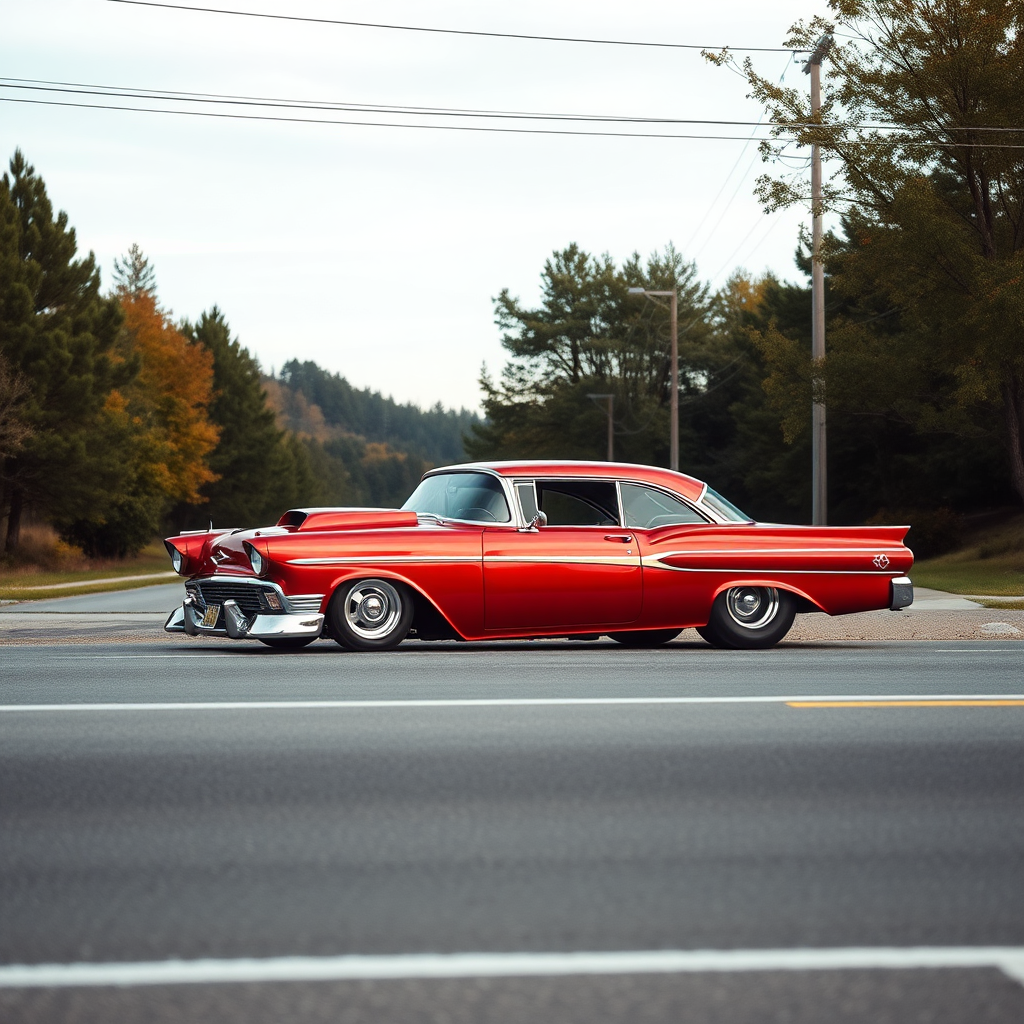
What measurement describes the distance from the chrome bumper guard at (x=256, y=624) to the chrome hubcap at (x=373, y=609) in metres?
0.28

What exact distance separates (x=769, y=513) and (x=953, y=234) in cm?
3663

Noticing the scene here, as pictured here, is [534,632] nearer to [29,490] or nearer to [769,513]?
[29,490]

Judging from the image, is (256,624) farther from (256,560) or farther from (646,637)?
(646,637)

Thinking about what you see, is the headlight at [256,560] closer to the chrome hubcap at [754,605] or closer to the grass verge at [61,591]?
the chrome hubcap at [754,605]

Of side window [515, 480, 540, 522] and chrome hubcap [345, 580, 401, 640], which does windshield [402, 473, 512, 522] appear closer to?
side window [515, 480, 540, 522]

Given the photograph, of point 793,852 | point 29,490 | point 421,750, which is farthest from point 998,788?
point 29,490

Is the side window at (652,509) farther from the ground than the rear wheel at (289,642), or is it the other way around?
the side window at (652,509)

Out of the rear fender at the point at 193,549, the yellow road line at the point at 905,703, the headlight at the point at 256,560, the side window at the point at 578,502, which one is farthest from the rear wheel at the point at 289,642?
the yellow road line at the point at 905,703

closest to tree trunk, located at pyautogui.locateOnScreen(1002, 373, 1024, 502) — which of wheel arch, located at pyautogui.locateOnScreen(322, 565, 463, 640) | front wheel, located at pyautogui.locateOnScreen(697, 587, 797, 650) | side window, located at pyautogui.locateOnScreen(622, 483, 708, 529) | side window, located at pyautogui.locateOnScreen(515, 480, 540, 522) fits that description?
front wheel, located at pyautogui.locateOnScreen(697, 587, 797, 650)

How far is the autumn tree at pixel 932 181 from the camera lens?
29.3 m

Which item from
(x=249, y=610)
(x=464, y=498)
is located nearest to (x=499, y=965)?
(x=249, y=610)

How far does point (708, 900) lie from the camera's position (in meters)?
4.41

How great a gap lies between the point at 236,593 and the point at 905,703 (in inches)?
219

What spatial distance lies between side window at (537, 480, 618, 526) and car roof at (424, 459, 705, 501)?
8 centimetres
